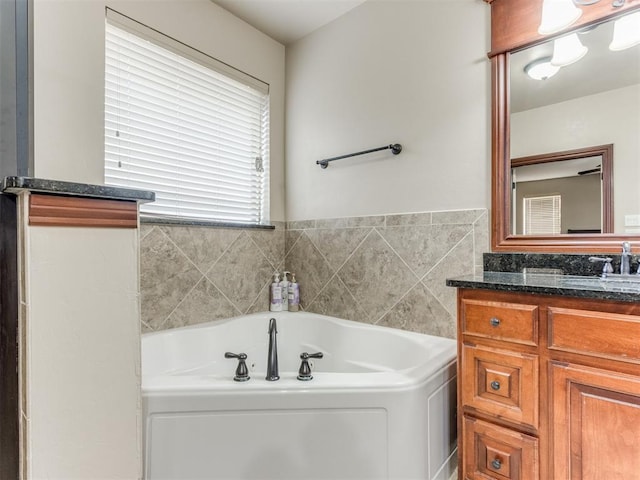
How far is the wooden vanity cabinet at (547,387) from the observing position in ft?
3.18

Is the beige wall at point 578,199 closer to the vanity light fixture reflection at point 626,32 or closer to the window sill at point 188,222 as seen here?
the vanity light fixture reflection at point 626,32

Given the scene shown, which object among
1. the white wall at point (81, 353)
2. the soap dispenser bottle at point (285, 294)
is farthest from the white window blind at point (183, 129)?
the white wall at point (81, 353)

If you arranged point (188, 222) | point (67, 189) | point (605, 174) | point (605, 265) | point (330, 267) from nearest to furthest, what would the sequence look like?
point (67, 189), point (605, 265), point (605, 174), point (188, 222), point (330, 267)

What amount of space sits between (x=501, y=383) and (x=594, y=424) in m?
0.26

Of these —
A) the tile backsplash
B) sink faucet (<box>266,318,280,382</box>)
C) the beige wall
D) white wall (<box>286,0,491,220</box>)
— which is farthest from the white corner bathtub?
white wall (<box>286,0,491,220</box>)

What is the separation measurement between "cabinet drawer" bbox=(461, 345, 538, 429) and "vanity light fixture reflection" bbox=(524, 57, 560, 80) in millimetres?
1217

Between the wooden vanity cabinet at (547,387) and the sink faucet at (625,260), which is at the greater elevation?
the sink faucet at (625,260)

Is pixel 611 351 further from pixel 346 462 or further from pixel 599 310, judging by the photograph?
pixel 346 462

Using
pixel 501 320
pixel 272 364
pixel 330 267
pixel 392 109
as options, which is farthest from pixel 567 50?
pixel 272 364

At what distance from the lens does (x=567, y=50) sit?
1514 millimetres

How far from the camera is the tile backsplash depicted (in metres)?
1.80

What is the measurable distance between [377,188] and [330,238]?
451 mm

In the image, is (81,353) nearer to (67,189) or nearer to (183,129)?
(67,189)

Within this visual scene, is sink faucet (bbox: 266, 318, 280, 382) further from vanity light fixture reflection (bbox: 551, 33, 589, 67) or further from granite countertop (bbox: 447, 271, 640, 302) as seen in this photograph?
vanity light fixture reflection (bbox: 551, 33, 589, 67)
